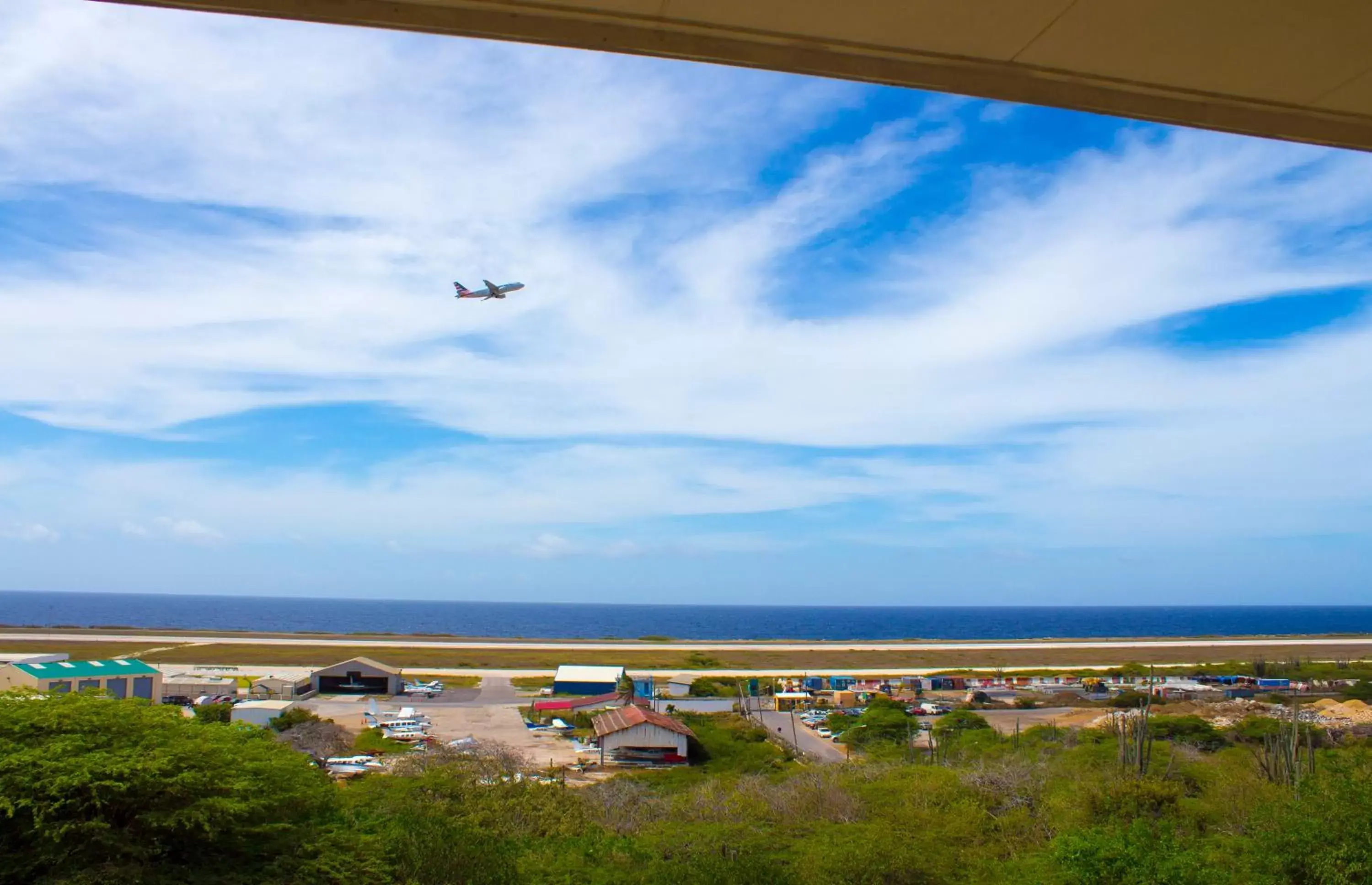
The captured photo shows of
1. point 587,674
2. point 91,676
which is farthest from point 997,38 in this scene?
point 587,674

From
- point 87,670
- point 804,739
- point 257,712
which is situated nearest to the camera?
point 257,712

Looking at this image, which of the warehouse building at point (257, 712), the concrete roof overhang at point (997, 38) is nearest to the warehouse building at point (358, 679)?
the warehouse building at point (257, 712)

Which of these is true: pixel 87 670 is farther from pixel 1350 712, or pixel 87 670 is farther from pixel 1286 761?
pixel 1350 712

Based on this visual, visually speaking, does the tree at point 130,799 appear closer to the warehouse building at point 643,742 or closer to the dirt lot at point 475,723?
the dirt lot at point 475,723

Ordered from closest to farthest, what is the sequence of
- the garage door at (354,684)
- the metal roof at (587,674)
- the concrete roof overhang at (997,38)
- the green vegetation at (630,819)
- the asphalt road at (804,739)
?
the concrete roof overhang at (997,38), the green vegetation at (630,819), the asphalt road at (804,739), the garage door at (354,684), the metal roof at (587,674)

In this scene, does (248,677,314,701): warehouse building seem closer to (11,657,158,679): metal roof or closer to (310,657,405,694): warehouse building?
(310,657,405,694): warehouse building

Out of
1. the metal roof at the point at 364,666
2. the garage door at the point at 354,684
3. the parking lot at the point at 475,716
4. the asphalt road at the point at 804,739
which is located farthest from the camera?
the metal roof at the point at 364,666
